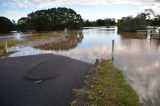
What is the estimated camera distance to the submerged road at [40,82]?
6.89m

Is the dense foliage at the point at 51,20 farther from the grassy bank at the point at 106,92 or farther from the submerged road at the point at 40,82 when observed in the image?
the grassy bank at the point at 106,92

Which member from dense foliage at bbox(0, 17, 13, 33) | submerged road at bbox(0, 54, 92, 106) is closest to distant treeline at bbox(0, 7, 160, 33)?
dense foliage at bbox(0, 17, 13, 33)

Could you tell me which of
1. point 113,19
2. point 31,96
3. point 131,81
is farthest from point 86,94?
point 113,19

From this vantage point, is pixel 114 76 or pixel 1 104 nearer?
pixel 1 104

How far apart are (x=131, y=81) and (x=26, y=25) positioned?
75.1 meters

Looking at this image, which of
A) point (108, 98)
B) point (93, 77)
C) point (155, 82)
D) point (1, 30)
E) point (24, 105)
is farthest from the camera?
point (1, 30)

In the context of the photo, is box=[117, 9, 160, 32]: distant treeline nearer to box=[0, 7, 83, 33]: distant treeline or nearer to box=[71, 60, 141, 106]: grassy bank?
box=[0, 7, 83, 33]: distant treeline

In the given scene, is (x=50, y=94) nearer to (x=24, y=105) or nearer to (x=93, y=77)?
(x=24, y=105)

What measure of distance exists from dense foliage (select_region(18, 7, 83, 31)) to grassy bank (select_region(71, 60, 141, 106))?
220ft

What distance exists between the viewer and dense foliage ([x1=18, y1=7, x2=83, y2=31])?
75.3 metres

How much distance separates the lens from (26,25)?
3152 inches

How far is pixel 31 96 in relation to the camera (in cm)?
723

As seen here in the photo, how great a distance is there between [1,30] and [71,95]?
61119 millimetres

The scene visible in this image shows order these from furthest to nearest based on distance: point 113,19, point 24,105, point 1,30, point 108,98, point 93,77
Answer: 1. point 113,19
2. point 1,30
3. point 93,77
4. point 108,98
5. point 24,105
